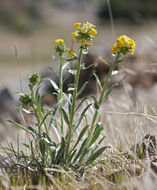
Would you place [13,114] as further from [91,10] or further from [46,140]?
[91,10]

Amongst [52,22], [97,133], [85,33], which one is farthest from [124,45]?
[52,22]

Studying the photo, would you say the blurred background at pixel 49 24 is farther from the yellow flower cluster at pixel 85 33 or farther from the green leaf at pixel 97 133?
the yellow flower cluster at pixel 85 33

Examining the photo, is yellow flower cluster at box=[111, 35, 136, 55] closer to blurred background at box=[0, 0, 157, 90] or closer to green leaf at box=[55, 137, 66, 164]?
green leaf at box=[55, 137, 66, 164]

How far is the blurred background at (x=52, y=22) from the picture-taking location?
48.9ft

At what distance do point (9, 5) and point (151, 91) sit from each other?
20384mm

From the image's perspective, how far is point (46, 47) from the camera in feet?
50.7

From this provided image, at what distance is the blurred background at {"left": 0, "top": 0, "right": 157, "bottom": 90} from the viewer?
14.9 meters

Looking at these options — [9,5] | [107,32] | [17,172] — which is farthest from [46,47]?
[17,172]

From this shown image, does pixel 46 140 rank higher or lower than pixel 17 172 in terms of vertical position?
higher

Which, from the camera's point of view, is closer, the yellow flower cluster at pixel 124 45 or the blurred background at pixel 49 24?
the yellow flower cluster at pixel 124 45

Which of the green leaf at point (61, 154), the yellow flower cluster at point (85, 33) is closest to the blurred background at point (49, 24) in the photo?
the green leaf at point (61, 154)

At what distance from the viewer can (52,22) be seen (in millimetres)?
21391

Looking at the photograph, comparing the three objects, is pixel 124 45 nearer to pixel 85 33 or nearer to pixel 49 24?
pixel 85 33

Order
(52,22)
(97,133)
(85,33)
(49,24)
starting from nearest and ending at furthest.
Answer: (85,33)
(97,133)
(49,24)
(52,22)
